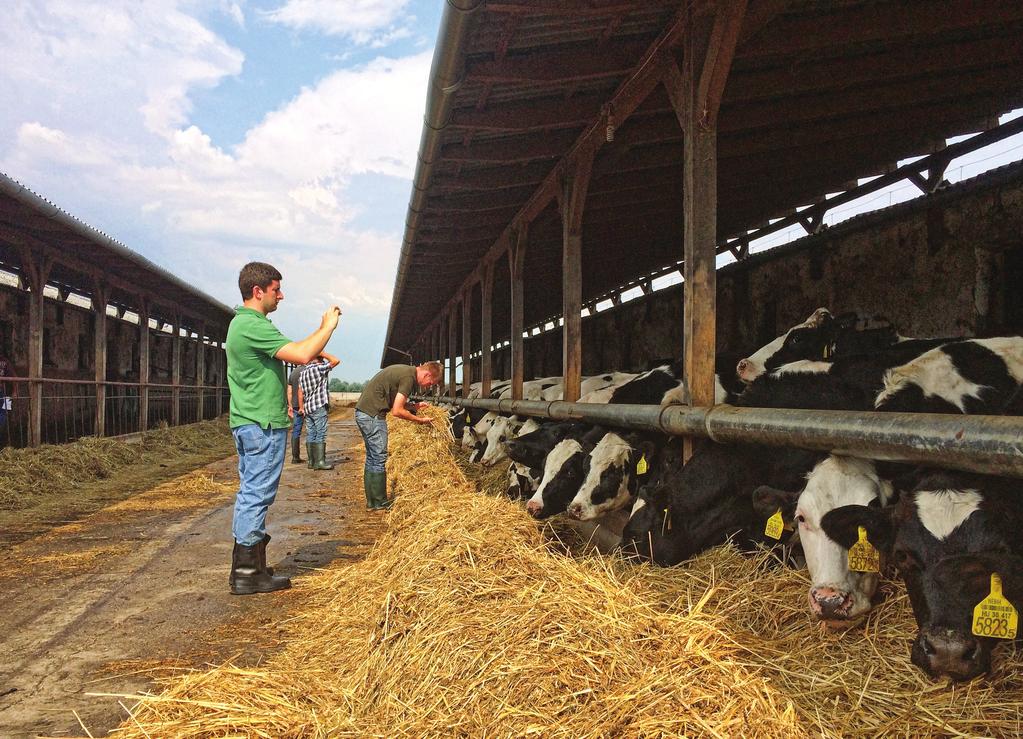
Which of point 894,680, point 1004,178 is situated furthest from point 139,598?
point 1004,178

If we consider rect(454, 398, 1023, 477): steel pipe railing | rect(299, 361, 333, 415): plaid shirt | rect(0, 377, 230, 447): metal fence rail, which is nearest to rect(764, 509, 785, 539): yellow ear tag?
rect(454, 398, 1023, 477): steel pipe railing

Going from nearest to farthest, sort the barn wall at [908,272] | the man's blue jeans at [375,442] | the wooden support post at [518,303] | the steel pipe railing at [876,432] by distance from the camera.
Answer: the steel pipe railing at [876,432] → the barn wall at [908,272] → the man's blue jeans at [375,442] → the wooden support post at [518,303]

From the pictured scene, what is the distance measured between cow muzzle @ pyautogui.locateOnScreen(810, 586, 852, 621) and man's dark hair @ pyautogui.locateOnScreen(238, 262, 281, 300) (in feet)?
13.1

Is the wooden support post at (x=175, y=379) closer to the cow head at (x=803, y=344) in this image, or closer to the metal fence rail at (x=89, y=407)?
the metal fence rail at (x=89, y=407)

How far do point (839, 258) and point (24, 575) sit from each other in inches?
377

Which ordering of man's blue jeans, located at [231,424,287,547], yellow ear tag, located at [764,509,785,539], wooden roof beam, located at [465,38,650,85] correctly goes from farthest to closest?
wooden roof beam, located at [465,38,650,85]
man's blue jeans, located at [231,424,287,547]
yellow ear tag, located at [764,509,785,539]

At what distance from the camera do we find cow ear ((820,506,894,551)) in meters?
3.18

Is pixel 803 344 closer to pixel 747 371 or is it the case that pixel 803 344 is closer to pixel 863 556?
pixel 747 371

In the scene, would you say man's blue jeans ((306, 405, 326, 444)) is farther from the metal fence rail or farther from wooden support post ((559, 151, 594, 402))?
wooden support post ((559, 151, 594, 402))

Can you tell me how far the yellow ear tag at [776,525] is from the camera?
152 inches

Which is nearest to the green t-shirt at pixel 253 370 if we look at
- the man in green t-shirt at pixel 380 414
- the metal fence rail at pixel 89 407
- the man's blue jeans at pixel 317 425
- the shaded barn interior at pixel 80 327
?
the man in green t-shirt at pixel 380 414

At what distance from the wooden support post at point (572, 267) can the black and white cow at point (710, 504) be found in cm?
305

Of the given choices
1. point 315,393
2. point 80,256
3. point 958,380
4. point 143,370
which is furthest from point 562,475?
point 143,370

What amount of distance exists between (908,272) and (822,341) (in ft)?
6.56
